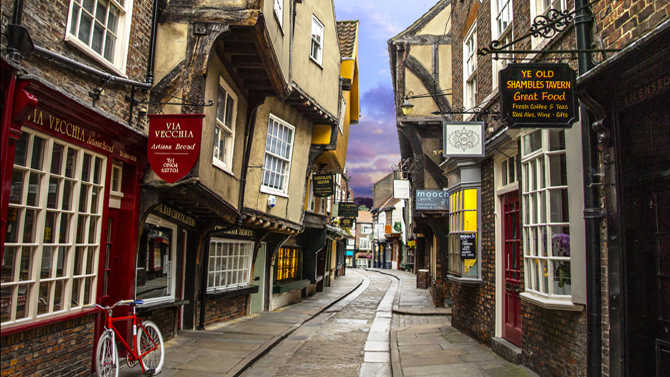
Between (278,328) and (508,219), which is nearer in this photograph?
(508,219)

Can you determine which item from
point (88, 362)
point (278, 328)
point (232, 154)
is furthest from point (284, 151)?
point (88, 362)

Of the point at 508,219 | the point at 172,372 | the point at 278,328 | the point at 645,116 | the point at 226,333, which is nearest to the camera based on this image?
the point at 645,116

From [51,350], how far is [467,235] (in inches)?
292

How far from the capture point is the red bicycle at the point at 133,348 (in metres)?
5.90

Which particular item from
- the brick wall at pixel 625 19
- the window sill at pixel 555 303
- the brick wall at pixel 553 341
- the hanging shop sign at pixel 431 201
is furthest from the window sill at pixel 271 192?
the brick wall at pixel 625 19

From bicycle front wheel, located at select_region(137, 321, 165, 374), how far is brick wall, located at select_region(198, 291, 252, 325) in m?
4.32

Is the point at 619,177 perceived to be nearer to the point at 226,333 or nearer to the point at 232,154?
the point at 232,154

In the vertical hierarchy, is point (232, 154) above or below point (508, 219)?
above

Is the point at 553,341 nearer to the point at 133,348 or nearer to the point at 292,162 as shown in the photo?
the point at 133,348

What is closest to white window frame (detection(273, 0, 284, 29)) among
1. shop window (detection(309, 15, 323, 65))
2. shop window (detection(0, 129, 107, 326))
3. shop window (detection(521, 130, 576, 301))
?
shop window (detection(309, 15, 323, 65))

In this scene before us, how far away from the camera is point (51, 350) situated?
563 cm

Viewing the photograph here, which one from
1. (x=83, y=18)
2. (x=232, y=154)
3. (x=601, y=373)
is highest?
(x=83, y=18)

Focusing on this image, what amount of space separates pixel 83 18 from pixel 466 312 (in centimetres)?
904

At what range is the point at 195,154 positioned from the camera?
6.27 m
